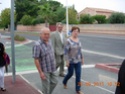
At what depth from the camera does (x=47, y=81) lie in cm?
483

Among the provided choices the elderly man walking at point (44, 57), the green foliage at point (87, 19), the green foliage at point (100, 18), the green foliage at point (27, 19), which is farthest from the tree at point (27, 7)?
the elderly man walking at point (44, 57)

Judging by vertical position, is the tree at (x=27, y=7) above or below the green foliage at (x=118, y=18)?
above

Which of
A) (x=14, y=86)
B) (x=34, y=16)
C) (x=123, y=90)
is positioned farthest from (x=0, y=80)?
(x=34, y=16)

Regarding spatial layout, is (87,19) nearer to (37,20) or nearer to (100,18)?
(100,18)

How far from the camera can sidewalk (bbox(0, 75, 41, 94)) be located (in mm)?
6219

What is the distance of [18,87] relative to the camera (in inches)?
263

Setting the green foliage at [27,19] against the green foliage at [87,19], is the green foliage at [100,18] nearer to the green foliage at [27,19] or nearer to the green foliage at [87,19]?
the green foliage at [87,19]

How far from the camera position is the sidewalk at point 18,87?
20.4 ft

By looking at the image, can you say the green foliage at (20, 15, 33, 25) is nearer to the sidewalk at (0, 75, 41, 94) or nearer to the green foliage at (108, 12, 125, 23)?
the green foliage at (108, 12, 125, 23)

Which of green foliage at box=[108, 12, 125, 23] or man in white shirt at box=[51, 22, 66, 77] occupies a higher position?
green foliage at box=[108, 12, 125, 23]

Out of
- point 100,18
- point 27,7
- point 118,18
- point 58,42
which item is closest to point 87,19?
point 100,18

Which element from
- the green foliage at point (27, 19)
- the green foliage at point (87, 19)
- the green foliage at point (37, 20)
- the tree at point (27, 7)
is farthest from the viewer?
the tree at point (27, 7)

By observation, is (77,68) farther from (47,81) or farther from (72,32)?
(47,81)

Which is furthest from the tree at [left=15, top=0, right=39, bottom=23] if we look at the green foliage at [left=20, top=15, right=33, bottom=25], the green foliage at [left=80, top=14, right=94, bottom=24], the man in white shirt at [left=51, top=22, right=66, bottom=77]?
the man in white shirt at [left=51, top=22, right=66, bottom=77]
